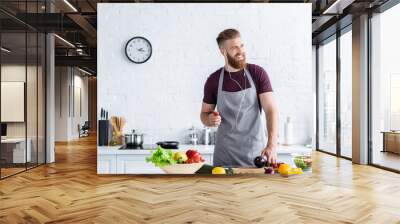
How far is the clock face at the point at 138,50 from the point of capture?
516 centimetres

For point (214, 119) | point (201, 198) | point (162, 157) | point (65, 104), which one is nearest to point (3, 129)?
point (162, 157)

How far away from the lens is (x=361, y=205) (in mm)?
3787

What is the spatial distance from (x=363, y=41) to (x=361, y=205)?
3967 millimetres

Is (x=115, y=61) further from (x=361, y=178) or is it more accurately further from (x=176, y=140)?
(x=361, y=178)

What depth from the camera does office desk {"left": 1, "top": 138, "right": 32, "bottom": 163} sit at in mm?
5414

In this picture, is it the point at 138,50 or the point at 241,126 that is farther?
the point at 138,50

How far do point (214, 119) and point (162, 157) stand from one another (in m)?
0.81

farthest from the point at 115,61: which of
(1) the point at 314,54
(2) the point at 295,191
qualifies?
(1) the point at 314,54

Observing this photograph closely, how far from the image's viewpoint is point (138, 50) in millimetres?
5160

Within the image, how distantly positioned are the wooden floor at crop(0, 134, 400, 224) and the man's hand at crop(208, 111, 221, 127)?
0.73 m

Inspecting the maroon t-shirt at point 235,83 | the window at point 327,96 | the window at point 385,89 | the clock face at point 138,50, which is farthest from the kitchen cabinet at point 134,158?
the window at point 327,96

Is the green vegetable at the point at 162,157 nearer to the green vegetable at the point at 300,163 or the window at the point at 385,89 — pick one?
the green vegetable at the point at 300,163

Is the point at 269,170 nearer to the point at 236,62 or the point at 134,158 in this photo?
the point at 236,62

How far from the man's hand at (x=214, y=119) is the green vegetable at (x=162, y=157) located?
0.63 m
